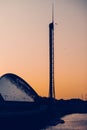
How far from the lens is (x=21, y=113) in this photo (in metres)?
20.5

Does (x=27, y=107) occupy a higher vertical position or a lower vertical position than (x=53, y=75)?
lower

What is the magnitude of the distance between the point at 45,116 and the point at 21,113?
2928 millimetres

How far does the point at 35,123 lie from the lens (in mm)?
20688

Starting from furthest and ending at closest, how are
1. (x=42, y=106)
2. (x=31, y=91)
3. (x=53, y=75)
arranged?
(x=31, y=91)
(x=42, y=106)
(x=53, y=75)

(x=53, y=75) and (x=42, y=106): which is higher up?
(x=53, y=75)

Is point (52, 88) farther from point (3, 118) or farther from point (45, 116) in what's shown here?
point (3, 118)

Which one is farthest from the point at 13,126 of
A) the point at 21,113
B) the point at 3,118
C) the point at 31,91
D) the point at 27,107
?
the point at 31,91

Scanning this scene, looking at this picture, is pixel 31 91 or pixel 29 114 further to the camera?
pixel 31 91

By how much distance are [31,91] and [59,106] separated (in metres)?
2.96

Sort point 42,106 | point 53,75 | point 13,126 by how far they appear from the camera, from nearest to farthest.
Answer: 1. point 13,126
2. point 53,75
3. point 42,106

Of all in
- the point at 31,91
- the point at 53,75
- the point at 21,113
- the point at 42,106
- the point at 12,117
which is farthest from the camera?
the point at 31,91

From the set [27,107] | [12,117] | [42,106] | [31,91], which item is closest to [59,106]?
[31,91]

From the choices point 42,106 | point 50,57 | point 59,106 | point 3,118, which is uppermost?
point 50,57

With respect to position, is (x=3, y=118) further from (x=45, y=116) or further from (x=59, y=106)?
(x=59, y=106)
